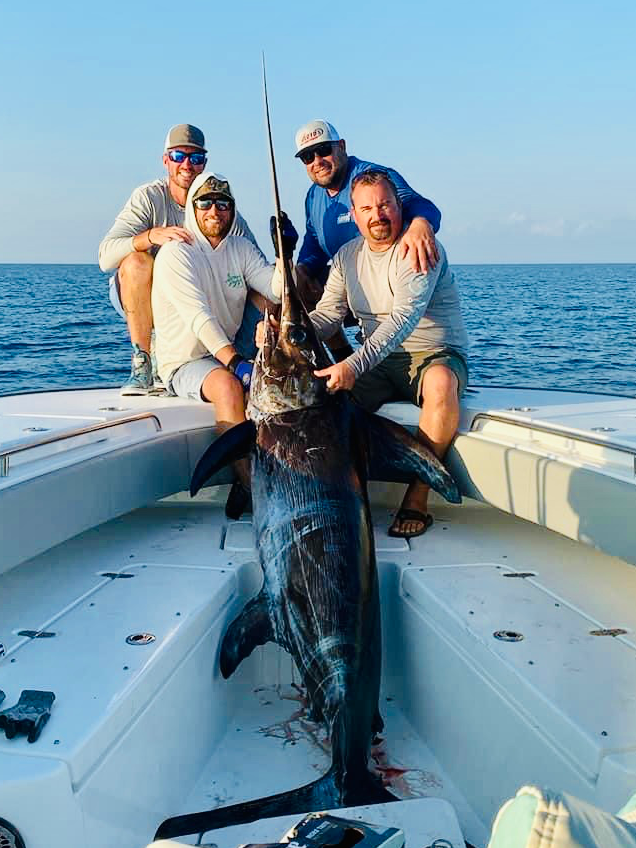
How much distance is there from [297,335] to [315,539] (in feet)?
3.50

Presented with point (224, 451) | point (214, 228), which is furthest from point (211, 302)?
point (224, 451)

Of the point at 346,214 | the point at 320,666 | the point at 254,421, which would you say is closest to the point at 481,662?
the point at 320,666

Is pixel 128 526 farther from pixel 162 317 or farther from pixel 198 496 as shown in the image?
pixel 162 317

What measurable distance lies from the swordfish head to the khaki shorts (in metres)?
0.74

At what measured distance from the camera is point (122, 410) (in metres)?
4.49

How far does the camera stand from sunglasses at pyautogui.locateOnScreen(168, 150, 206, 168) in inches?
212

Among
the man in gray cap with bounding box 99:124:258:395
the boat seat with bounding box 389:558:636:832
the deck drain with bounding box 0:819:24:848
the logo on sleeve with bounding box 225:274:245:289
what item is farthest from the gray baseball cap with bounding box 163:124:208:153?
the deck drain with bounding box 0:819:24:848

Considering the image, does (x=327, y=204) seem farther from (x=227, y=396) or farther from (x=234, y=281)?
(x=227, y=396)

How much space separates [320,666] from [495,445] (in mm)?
1496

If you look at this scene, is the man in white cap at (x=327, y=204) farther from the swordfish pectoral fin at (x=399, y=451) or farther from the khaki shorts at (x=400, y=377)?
the swordfish pectoral fin at (x=399, y=451)

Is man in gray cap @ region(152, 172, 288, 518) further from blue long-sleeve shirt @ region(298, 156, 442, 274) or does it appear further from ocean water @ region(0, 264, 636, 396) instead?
ocean water @ region(0, 264, 636, 396)

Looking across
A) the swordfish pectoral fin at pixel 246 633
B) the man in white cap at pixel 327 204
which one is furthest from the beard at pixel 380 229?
the swordfish pectoral fin at pixel 246 633

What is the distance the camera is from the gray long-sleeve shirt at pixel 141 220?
5.40 m

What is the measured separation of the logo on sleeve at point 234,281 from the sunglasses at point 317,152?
3.05 feet
